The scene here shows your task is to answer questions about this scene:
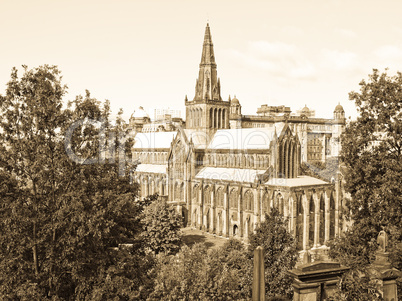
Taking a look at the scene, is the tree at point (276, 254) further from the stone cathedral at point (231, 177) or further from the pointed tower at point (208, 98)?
the pointed tower at point (208, 98)

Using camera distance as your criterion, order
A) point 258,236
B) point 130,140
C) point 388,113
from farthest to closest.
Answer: point 258,236, point 388,113, point 130,140

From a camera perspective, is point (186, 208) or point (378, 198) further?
point (186, 208)

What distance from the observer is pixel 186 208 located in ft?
240

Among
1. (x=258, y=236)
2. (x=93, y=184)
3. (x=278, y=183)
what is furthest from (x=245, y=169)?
(x=93, y=184)

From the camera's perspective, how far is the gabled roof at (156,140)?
3780 inches

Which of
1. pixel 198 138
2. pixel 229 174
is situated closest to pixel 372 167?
pixel 229 174

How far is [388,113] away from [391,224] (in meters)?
6.74

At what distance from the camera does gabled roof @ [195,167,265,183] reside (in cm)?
6341

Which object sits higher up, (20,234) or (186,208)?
(20,234)

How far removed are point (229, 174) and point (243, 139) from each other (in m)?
7.38

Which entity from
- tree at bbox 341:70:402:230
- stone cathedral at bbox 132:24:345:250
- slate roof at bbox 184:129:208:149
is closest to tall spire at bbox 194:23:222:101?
stone cathedral at bbox 132:24:345:250

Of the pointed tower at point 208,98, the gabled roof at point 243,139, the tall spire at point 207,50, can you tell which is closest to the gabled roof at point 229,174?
the gabled roof at point 243,139

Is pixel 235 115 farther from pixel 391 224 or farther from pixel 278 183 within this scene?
pixel 391 224

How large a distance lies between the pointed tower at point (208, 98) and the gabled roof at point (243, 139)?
320 centimetres
